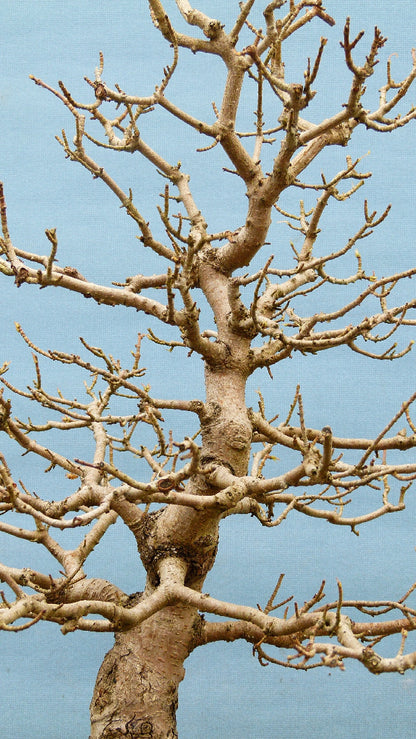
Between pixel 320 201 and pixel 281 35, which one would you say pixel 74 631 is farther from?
pixel 281 35

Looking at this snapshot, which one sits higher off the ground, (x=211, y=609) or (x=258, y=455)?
(x=258, y=455)

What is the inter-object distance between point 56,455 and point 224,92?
3.11m

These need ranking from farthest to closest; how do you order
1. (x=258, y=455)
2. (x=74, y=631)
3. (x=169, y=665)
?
1. (x=258, y=455)
2. (x=169, y=665)
3. (x=74, y=631)

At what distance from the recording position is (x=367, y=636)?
5387mm

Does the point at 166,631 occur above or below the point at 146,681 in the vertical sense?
above

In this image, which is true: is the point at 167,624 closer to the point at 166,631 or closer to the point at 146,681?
the point at 166,631

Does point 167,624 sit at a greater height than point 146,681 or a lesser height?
greater

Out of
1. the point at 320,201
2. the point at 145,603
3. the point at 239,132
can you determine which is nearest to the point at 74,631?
the point at 145,603

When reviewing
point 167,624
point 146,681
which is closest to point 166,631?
point 167,624

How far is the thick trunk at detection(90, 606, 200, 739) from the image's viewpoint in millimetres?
5746

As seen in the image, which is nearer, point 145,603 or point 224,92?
point 145,603

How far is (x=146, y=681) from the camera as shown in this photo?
19.1 ft

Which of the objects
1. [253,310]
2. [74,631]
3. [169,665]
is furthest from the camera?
[169,665]

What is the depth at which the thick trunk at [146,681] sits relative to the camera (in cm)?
575
